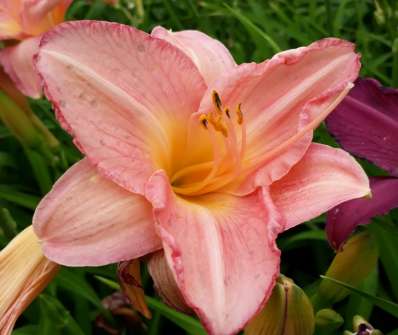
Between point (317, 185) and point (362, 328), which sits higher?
point (317, 185)

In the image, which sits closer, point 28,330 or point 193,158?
point 193,158

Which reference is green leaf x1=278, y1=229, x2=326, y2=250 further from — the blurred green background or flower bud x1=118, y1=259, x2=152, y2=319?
flower bud x1=118, y1=259, x2=152, y2=319

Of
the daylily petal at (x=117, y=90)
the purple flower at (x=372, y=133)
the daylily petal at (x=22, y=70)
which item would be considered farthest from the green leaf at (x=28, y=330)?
the purple flower at (x=372, y=133)

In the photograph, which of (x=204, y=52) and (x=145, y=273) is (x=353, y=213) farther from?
(x=145, y=273)

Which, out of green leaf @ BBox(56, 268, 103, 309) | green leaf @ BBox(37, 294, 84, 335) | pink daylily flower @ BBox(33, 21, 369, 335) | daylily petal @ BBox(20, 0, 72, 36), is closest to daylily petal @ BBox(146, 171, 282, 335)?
pink daylily flower @ BBox(33, 21, 369, 335)

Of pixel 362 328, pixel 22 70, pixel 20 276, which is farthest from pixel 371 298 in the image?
pixel 22 70

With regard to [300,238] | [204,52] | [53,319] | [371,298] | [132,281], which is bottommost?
[300,238]
